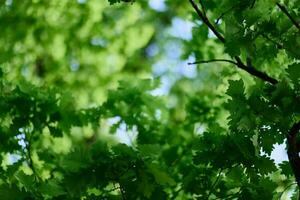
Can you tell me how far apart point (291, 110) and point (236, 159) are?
16.9 inches

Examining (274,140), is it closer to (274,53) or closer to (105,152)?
(274,53)

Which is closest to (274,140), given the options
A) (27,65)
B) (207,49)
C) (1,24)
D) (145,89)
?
(145,89)

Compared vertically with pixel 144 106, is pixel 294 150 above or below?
below

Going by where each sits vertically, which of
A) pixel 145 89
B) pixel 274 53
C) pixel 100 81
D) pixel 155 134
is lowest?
pixel 274 53

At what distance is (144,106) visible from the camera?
4598 millimetres

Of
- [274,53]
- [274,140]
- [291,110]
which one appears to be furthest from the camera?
[274,53]

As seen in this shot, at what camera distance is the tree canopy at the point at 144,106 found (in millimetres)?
2174

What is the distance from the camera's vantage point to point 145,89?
4430mm

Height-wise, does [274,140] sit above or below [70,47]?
below

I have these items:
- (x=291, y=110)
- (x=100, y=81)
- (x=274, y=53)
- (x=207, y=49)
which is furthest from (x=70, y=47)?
(x=291, y=110)

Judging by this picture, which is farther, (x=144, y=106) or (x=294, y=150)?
(x=144, y=106)

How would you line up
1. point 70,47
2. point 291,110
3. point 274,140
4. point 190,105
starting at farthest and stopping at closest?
1. point 70,47
2. point 190,105
3. point 274,140
4. point 291,110

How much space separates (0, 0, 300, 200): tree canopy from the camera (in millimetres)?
2174

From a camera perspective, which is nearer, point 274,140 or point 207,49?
point 274,140
